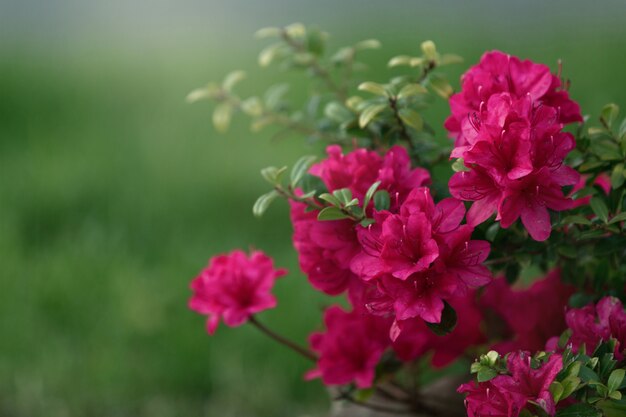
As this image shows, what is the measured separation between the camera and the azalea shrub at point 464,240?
1.07 m

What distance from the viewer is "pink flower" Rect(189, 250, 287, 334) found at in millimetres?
1449

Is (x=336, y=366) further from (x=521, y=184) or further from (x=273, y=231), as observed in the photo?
(x=273, y=231)

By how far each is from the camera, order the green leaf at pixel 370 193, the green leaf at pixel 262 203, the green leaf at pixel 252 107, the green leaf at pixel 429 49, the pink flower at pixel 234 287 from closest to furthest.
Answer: the green leaf at pixel 370 193
the green leaf at pixel 262 203
the green leaf at pixel 429 49
the pink flower at pixel 234 287
the green leaf at pixel 252 107

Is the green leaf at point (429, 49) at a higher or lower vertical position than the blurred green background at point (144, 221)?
higher

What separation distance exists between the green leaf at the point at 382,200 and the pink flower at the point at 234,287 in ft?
1.08

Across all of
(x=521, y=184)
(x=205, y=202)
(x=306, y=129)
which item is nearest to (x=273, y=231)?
(x=205, y=202)

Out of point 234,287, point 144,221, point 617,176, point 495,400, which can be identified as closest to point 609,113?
point 617,176

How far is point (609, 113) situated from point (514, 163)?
32cm

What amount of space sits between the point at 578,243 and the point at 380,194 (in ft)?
1.10

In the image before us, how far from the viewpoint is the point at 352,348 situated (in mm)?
1434

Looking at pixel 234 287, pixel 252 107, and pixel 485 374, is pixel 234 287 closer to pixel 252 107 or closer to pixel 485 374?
pixel 252 107

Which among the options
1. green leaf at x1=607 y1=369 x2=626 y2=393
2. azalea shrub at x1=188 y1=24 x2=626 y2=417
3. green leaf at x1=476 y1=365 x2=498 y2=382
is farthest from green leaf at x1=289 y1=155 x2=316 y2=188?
green leaf at x1=607 y1=369 x2=626 y2=393

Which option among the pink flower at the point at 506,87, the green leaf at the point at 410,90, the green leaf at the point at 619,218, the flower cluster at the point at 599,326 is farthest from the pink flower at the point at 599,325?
the green leaf at the point at 410,90

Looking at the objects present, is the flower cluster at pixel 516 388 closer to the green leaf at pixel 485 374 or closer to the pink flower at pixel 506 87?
the green leaf at pixel 485 374
